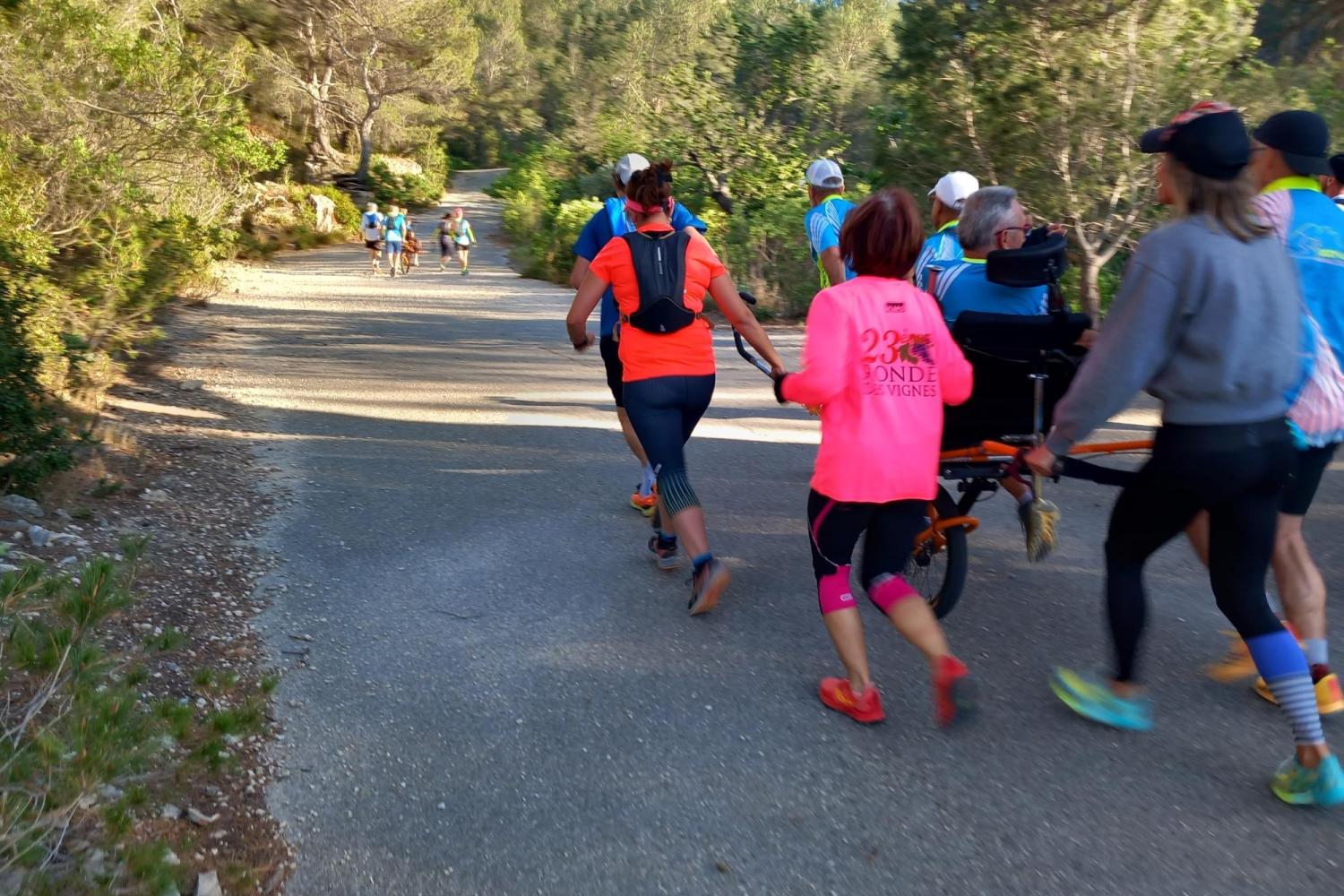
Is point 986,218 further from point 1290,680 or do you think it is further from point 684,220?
point 1290,680

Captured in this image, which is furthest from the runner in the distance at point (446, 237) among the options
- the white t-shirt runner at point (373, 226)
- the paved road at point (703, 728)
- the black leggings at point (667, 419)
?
the black leggings at point (667, 419)

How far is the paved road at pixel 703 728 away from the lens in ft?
11.0

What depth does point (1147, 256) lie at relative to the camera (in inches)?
135

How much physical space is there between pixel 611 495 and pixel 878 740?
3.71 meters

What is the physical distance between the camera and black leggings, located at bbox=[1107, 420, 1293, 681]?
3.48m

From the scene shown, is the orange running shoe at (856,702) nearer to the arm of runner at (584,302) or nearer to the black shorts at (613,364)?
the arm of runner at (584,302)

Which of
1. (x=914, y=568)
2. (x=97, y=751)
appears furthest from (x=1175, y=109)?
(x=97, y=751)

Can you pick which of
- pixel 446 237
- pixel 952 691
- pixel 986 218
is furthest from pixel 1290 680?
pixel 446 237

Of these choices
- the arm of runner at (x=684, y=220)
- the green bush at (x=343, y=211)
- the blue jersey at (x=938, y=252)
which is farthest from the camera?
the green bush at (x=343, y=211)

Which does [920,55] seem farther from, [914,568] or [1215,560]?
[1215,560]

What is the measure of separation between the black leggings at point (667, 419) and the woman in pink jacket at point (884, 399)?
133 cm

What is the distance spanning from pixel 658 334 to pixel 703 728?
72.1 inches

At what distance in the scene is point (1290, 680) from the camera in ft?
11.8

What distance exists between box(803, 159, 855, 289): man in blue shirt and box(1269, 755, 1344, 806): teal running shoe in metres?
4.05
